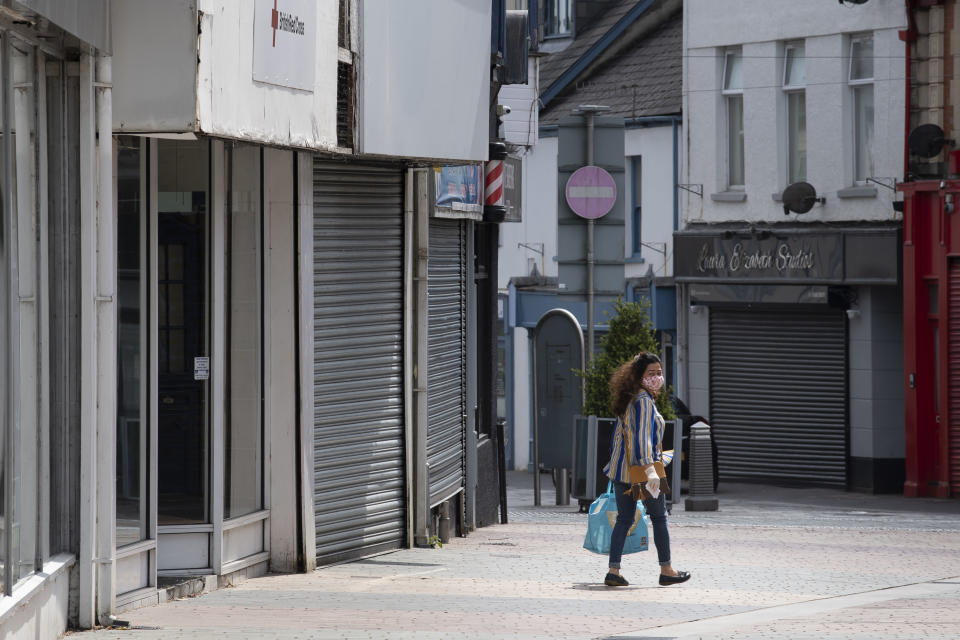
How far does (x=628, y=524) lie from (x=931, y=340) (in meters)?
15.1

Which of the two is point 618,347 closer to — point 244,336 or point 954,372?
point 954,372

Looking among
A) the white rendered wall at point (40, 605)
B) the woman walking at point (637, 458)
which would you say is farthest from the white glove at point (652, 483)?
the white rendered wall at point (40, 605)

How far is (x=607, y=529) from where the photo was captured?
12406 mm

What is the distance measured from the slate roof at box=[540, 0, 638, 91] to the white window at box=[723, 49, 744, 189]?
577 centimetres

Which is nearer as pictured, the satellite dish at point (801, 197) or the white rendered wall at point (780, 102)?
the white rendered wall at point (780, 102)

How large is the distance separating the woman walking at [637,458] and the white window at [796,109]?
58.6 feet

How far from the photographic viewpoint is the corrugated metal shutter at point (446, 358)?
14938 mm

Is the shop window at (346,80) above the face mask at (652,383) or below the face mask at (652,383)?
above

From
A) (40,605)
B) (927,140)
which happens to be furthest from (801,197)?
(40,605)

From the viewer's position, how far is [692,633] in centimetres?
966

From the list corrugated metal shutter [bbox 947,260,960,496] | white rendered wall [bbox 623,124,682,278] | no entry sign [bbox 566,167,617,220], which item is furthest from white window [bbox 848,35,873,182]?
no entry sign [bbox 566,167,617,220]

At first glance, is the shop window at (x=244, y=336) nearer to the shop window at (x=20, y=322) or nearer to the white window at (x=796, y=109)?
the shop window at (x=20, y=322)

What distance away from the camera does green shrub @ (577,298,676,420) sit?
795 inches

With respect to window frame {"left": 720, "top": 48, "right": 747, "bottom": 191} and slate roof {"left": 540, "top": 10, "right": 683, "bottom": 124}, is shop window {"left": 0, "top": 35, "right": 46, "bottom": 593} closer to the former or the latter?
window frame {"left": 720, "top": 48, "right": 747, "bottom": 191}
